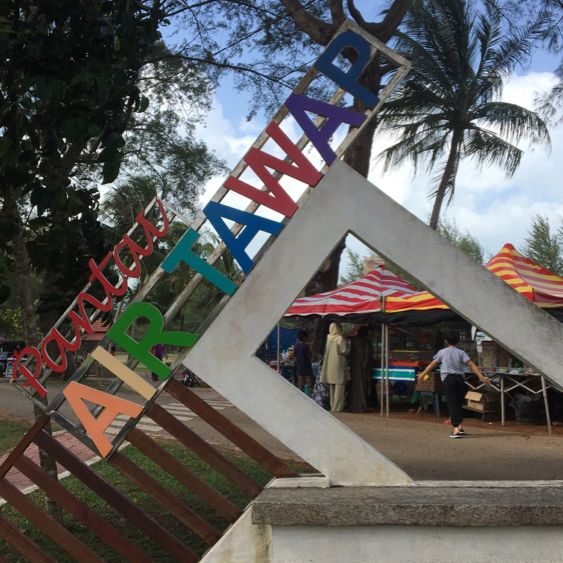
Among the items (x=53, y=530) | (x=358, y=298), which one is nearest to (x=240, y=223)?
(x=53, y=530)

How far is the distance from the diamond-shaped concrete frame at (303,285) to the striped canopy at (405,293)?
25.3 feet

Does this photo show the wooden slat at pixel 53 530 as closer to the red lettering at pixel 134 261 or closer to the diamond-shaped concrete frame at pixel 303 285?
→ the diamond-shaped concrete frame at pixel 303 285

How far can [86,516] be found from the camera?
4.18m

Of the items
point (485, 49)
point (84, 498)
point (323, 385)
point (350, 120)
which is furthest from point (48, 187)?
point (485, 49)

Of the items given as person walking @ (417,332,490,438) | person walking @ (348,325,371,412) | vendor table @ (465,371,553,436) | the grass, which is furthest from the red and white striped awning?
the grass

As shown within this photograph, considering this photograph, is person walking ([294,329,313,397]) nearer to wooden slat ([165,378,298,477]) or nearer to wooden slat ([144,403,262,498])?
wooden slat ([165,378,298,477])

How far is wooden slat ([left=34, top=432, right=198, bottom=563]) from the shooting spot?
421 centimetres

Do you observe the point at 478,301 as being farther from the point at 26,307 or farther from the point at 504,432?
the point at 504,432

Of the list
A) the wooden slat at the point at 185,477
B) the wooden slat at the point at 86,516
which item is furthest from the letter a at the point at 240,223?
the wooden slat at the point at 86,516

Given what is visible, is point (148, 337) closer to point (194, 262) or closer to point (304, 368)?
point (194, 262)

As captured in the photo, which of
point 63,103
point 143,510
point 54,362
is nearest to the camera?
point 54,362

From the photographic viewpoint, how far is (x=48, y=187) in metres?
4.53

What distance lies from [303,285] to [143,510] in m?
3.74

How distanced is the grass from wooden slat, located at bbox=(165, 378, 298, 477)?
1.30 meters
